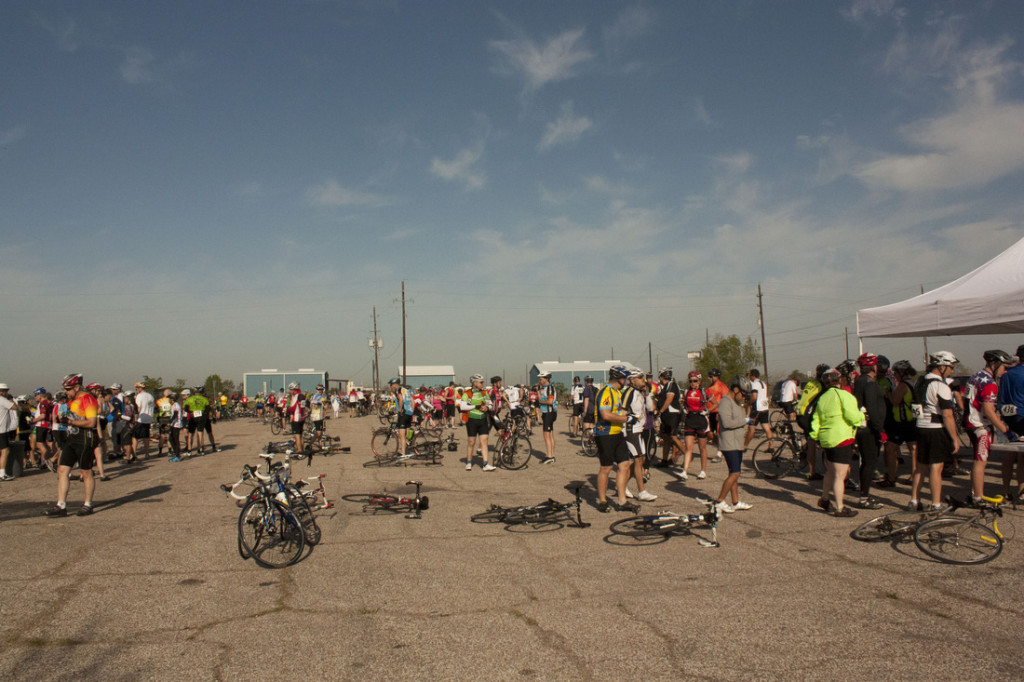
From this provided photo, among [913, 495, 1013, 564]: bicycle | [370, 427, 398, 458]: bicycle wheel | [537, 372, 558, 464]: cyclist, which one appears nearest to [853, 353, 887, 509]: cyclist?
[913, 495, 1013, 564]: bicycle

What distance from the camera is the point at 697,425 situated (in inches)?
413

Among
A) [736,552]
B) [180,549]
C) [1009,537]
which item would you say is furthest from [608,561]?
[180,549]

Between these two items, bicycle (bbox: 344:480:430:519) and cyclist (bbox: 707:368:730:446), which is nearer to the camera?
bicycle (bbox: 344:480:430:519)

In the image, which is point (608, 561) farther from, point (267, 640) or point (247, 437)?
point (247, 437)

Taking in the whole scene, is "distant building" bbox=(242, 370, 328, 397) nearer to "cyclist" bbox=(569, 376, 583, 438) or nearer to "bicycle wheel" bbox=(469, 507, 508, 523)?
"cyclist" bbox=(569, 376, 583, 438)

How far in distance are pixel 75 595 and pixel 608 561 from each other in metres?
4.72

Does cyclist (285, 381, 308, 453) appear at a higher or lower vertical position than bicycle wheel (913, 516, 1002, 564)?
higher

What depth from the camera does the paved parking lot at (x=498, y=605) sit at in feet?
12.5

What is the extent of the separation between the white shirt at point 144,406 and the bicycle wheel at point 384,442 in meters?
5.78

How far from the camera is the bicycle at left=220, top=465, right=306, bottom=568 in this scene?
6.04m

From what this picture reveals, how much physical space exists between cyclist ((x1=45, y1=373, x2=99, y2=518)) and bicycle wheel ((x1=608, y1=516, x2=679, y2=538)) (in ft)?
23.6

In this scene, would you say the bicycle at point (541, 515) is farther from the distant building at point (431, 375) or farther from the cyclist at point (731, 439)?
the distant building at point (431, 375)

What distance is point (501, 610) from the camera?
4688mm

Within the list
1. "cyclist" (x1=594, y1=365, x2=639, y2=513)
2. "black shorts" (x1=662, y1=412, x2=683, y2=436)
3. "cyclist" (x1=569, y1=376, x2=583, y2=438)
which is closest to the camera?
"cyclist" (x1=594, y1=365, x2=639, y2=513)
